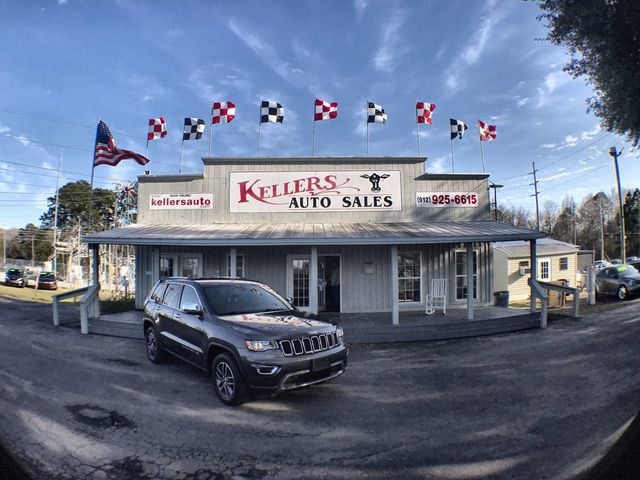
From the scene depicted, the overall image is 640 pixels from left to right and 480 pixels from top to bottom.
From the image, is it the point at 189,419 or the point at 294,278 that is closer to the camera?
the point at 189,419

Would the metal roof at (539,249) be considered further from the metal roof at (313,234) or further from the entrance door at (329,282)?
the entrance door at (329,282)

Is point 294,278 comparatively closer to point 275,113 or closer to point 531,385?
point 275,113

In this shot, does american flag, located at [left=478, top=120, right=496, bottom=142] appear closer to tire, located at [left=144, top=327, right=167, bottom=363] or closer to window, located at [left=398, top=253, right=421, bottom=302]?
window, located at [left=398, top=253, right=421, bottom=302]

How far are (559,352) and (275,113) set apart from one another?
12.0 meters

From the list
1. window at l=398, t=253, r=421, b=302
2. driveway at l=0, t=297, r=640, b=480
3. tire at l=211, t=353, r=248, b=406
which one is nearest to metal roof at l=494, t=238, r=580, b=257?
window at l=398, t=253, r=421, b=302

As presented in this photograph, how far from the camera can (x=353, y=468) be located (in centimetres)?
268

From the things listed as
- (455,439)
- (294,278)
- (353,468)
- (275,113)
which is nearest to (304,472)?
(353,468)

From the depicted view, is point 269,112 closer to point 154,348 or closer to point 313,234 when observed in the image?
point 313,234

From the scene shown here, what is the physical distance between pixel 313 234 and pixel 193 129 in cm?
792

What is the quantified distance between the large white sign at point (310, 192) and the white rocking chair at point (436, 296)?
3.08 m

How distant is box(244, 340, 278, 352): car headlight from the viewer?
13.2 ft

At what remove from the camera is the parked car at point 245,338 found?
157 inches

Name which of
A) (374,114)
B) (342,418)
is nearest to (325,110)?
(374,114)

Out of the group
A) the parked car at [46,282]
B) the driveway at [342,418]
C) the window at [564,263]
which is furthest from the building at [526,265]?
the parked car at [46,282]
